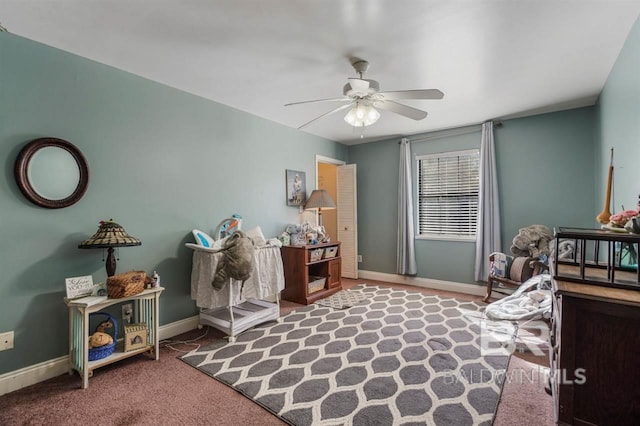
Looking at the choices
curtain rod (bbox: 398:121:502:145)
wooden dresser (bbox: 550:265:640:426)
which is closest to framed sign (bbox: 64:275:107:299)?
wooden dresser (bbox: 550:265:640:426)

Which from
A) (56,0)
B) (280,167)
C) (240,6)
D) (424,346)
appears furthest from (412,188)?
(56,0)

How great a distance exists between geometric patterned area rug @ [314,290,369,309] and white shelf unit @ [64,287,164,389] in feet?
6.44

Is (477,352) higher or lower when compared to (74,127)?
lower

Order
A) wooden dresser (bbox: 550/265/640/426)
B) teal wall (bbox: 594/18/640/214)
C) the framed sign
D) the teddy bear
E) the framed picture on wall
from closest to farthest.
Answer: wooden dresser (bbox: 550/265/640/426), teal wall (bbox: 594/18/640/214), the framed sign, the teddy bear, the framed picture on wall

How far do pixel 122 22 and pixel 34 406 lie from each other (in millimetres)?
2518

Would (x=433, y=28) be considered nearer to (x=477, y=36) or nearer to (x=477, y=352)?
(x=477, y=36)

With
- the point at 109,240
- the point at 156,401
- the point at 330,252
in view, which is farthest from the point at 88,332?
the point at 330,252

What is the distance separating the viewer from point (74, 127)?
2240mm

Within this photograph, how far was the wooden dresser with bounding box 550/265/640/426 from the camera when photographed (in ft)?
3.74

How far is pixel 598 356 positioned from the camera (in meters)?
1.20

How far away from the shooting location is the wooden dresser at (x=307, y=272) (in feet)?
12.3

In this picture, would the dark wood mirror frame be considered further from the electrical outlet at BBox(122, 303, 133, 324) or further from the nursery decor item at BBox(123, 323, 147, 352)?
the nursery decor item at BBox(123, 323, 147, 352)

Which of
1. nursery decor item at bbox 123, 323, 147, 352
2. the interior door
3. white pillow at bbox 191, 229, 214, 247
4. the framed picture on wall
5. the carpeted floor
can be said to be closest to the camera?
the carpeted floor

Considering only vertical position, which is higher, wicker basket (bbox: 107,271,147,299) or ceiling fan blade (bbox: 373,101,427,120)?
ceiling fan blade (bbox: 373,101,427,120)
